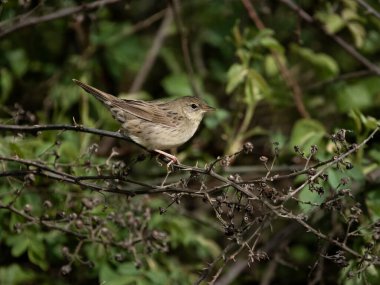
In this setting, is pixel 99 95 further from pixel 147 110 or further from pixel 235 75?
pixel 235 75

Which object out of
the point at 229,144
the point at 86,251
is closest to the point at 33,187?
the point at 86,251

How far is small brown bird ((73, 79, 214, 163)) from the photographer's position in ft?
14.8

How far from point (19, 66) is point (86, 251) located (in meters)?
2.11

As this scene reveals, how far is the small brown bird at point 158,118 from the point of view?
452 cm

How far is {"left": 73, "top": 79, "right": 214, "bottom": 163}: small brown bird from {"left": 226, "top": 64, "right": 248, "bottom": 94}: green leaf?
0.27 m

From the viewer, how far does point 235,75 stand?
5578 mm

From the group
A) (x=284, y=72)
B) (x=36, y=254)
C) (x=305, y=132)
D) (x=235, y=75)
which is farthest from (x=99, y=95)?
(x=284, y=72)

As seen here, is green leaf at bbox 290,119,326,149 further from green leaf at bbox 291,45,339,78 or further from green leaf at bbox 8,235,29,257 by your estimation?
green leaf at bbox 8,235,29,257

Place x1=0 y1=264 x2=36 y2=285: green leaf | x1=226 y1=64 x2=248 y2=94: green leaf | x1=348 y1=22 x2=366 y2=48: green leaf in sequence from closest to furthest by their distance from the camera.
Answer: x1=0 y1=264 x2=36 y2=285: green leaf → x1=226 y1=64 x2=248 y2=94: green leaf → x1=348 y1=22 x2=366 y2=48: green leaf

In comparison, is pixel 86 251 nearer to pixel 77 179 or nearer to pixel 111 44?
pixel 77 179

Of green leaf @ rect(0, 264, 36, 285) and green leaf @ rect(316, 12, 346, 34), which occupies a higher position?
green leaf @ rect(316, 12, 346, 34)

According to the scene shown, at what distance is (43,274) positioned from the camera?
18.7ft

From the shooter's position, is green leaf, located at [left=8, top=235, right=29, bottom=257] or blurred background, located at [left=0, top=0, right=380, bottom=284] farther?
blurred background, located at [left=0, top=0, right=380, bottom=284]

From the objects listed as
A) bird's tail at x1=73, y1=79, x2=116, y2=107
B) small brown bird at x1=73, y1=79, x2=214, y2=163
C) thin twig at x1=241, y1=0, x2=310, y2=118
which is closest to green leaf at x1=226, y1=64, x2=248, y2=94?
small brown bird at x1=73, y1=79, x2=214, y2=163
